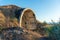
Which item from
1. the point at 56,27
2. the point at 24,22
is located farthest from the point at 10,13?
the point at 56,27

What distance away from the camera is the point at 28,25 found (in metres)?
20.0

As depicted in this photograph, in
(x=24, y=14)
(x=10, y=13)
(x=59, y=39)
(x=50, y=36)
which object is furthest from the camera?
(x=24, y=14)

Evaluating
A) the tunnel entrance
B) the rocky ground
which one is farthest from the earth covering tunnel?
the rocky ground

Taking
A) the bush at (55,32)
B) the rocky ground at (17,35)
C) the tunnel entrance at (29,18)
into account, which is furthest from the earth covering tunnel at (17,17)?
the bush at (55,32)

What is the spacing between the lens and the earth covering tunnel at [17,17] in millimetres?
17688

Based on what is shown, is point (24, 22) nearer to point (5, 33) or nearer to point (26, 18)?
point (26, 18)

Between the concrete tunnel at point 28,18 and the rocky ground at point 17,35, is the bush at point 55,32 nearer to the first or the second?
the rocky ground at point 17,35

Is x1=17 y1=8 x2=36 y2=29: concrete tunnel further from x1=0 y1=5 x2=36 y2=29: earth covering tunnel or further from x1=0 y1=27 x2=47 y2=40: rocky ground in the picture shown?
Answer: x1=0 y1=27 x2=47 y2=40: rocky ground

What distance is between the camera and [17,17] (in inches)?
763

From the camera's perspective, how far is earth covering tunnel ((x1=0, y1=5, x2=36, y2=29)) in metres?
17.7

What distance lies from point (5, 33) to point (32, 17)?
9524 millimetres

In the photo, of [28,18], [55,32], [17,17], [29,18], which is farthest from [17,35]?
[29,18]

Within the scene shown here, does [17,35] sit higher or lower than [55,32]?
lower

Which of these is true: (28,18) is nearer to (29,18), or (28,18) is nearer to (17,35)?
(29,18)
